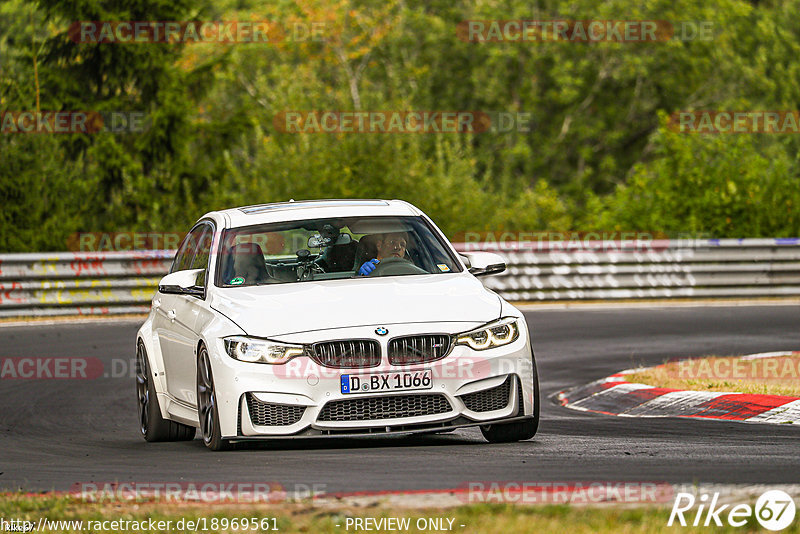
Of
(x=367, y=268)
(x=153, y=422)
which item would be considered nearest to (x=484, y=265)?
(x=367, y=268)

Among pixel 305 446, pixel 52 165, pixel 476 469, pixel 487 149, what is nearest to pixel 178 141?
pixel 52 165

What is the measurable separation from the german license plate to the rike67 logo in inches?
105

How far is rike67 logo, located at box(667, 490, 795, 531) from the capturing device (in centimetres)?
530

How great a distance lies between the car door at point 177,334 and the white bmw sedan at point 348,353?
20 mm

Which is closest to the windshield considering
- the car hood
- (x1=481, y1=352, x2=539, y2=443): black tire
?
the car hood

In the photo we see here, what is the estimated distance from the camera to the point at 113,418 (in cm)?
1197

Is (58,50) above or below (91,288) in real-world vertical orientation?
above

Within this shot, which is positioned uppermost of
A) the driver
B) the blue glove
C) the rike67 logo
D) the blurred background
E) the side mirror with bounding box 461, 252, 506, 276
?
the driver

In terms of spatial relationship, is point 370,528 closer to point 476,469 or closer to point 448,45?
point 476,469

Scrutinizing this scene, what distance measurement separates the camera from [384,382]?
8188mm

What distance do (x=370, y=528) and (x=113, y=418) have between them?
697 centimetres

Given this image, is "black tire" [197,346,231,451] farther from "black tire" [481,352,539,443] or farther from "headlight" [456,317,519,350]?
"black tire" [481,352,539,443]

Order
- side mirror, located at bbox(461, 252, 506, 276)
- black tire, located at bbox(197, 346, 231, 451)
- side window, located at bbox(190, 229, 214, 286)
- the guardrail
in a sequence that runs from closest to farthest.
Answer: black tire, located at bbox(197, 346, 231, 451) < side mirror, located at bbox(461, 252, 506, 276) < side window, located at bbox(190, 229, 214, 286) < the guardrail

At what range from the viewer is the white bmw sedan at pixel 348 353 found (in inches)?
323
